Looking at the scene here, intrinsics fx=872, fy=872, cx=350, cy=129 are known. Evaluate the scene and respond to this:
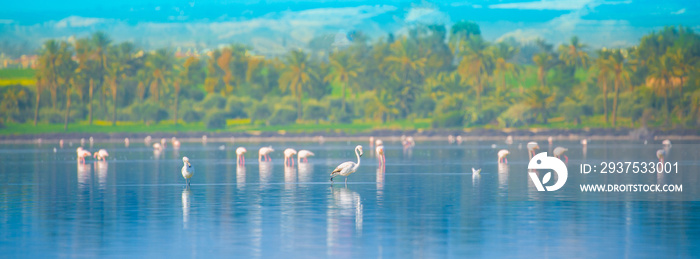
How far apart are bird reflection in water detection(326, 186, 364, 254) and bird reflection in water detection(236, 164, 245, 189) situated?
4.91 meters

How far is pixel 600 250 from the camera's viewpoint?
18062mm

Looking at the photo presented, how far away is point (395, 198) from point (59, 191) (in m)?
13.0

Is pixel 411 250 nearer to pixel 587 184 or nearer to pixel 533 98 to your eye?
pixel 587 184

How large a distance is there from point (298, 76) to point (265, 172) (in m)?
104

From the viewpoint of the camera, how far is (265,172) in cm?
4316

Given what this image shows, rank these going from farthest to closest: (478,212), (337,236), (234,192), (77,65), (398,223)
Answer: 1. (77,65)
2. (234,192)
3. (478,212)
4. (398,223)
5. (337,236)

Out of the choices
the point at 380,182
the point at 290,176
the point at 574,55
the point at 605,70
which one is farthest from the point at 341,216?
the point at 574,55

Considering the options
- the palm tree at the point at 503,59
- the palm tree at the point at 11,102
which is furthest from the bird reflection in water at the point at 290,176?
the palm tree at the point at 11,102

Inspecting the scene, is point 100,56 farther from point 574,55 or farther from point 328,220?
point 328,220

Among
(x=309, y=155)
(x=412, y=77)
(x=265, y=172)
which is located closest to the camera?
(x=265, y=172)

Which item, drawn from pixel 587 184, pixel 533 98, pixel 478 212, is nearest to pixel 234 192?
pixel 478 212

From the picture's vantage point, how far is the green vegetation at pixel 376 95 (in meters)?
127

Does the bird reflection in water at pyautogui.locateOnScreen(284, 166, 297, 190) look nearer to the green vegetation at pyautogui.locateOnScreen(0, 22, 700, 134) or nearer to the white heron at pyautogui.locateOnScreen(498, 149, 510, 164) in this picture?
the white heron at pyautogui.locateOnScreen(498, 149, 510, 164)

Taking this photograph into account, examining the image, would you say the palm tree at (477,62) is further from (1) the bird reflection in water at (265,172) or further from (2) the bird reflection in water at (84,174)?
(2) the bird reflection in water at (84,174)
